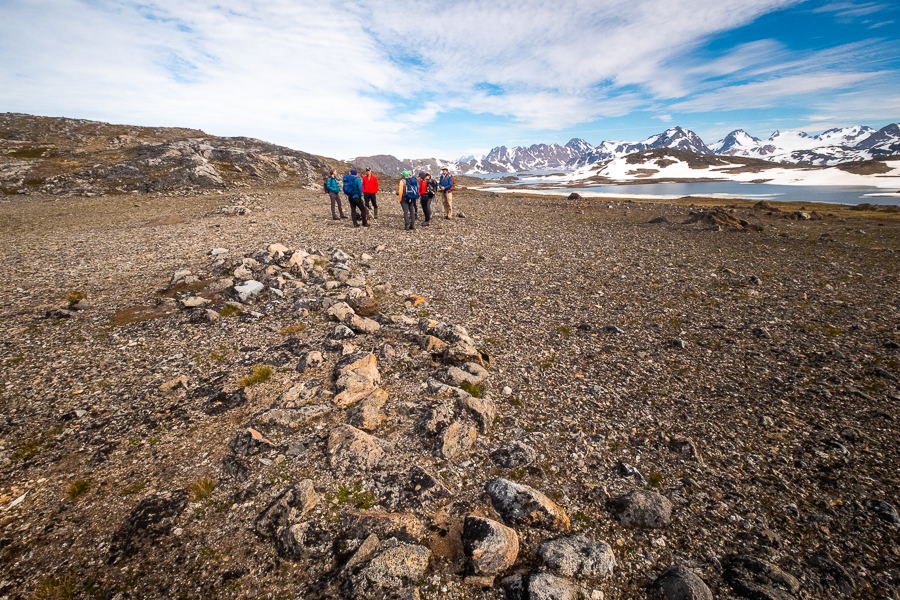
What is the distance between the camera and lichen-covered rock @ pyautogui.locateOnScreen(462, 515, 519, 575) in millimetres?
5180

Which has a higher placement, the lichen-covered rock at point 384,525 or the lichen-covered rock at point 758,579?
the lichen-covered rock at point 384,525

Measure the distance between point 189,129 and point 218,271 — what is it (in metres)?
114

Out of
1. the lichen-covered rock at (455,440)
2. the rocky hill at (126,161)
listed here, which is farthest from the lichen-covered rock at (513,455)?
the rocky hill at (126,161)

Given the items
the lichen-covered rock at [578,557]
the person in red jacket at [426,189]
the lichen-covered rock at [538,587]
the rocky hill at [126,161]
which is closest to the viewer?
the lichen-covered rock at [538,587]

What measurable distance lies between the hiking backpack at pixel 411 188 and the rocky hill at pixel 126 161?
3663cm

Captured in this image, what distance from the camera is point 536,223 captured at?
116 feet

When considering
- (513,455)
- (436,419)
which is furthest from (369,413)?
(513,455)

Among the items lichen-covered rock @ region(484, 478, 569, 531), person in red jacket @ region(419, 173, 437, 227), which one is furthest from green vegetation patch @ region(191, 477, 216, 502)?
person in red jacket @ region(419, 173, 437, 227)

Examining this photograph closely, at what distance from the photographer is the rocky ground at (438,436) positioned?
519 centimetres

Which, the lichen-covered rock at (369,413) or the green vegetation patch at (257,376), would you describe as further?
the green vegetation patch at (257,376)

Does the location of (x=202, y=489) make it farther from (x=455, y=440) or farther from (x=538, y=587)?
(x=538, y=587)

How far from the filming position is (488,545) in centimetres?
531

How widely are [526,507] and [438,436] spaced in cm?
235

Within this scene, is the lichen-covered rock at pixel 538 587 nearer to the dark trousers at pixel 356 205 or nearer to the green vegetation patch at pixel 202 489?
the green vegetation patch at pixel 202 489
